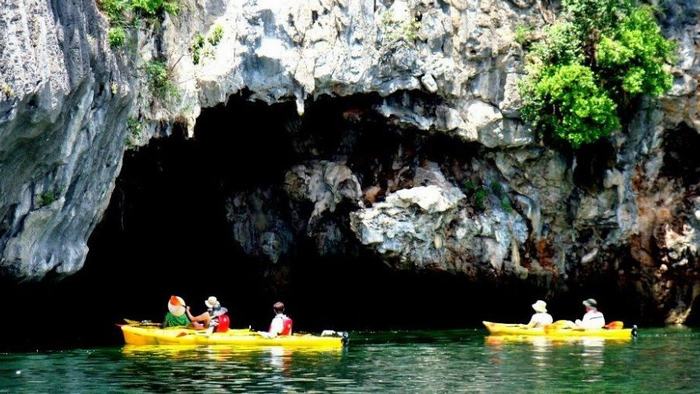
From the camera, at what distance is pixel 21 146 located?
18.1m

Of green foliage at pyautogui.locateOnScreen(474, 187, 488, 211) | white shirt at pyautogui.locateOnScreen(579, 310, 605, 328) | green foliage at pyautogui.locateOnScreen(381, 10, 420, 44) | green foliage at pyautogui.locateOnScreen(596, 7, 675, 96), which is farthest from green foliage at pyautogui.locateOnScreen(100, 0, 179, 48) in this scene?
white shirt at pyautogui.locateOnScreen(579, 310, 605, 328)

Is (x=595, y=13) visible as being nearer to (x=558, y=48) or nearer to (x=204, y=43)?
(x=558, y=48)

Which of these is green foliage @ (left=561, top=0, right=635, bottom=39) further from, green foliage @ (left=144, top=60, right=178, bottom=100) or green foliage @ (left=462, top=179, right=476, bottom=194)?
green foliage @ (left=144, top=60, right=178, bottom=100)

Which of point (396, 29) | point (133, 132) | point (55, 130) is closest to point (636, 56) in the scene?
point (396, 29)

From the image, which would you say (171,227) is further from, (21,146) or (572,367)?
(572,367)

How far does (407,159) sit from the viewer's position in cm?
2744

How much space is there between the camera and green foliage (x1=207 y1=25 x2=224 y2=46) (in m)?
23.8

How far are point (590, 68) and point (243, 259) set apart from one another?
10503 mm

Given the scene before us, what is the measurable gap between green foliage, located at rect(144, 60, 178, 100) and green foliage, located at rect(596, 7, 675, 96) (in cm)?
1023

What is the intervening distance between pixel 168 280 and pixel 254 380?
577 inches

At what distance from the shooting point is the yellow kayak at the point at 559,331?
25.4 m

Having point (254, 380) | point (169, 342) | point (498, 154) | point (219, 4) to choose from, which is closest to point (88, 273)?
point (169, 342)

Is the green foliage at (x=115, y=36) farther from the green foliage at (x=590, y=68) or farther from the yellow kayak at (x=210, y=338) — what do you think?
the green foliage at (x=590, y=68)

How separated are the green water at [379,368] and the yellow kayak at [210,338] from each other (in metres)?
0.54
